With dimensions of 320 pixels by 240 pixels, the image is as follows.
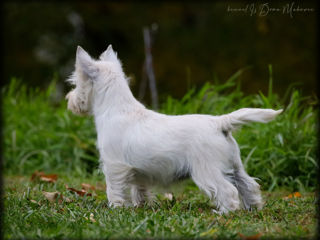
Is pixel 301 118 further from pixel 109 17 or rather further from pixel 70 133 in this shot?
pixel 109 17

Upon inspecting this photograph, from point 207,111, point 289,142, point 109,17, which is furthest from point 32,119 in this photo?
point 109,17

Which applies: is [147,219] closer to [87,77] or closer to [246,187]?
[246,187]

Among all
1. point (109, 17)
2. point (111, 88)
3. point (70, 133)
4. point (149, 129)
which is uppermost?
point (109, 17)

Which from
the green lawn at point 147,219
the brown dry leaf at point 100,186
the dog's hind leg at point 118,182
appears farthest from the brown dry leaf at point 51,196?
the brown dry leaf at point 100,186

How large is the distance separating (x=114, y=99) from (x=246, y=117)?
49.6 inches

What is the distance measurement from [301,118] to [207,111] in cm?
137

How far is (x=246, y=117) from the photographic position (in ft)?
11.7

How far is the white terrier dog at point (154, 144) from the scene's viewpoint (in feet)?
11.6

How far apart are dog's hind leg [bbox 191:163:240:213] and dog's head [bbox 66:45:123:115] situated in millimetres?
1302

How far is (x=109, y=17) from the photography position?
42.6 feet

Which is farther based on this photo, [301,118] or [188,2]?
[188,2]

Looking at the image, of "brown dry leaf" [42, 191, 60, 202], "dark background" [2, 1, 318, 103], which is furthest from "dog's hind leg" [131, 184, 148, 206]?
"dark background" [2, 1, 318, 103]

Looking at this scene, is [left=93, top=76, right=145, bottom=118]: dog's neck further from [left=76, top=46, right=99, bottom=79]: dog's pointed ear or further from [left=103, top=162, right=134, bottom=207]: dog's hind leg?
[left=103, top=162, right=134, bottom=207]: dog's hind leg

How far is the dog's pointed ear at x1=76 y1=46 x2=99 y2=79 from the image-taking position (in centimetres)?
407
